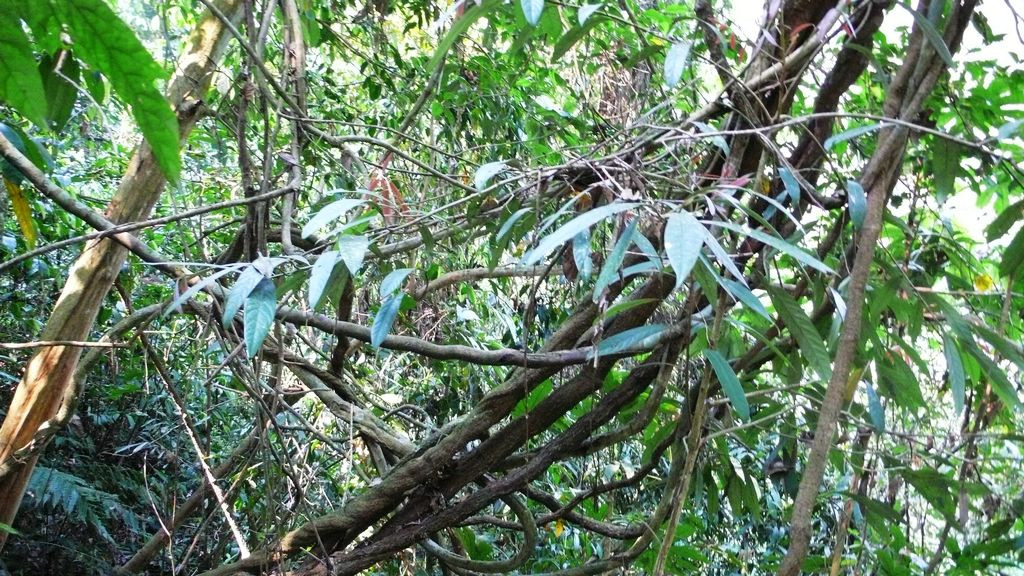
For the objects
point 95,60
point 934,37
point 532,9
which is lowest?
point 95,60

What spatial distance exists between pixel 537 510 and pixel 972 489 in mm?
1011

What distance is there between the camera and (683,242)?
53 centimetres

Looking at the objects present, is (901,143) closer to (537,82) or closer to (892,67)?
(892,67)

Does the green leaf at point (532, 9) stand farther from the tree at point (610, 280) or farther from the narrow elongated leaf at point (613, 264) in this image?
the narrow elongated leaf at point (613, 264)

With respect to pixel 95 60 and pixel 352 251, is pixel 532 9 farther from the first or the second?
pixel 95 60

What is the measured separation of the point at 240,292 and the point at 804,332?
1.76 feet

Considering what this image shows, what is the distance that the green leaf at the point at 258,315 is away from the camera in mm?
724

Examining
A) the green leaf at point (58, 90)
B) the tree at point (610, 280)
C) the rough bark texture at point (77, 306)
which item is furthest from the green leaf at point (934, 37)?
the rough bark texture at point (77, 306)

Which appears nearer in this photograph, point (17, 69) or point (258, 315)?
point (17, 69)

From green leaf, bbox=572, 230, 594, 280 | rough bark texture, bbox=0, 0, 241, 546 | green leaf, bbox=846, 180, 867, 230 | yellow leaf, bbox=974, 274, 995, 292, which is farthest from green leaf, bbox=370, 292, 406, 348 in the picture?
yellow leaf, bbox=974, 274, 995, 292

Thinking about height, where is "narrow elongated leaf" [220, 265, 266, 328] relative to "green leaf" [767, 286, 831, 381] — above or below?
below

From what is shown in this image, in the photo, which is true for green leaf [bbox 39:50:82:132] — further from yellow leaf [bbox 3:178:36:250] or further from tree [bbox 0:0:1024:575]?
yellow leaf [bbox 3:178:36:250]

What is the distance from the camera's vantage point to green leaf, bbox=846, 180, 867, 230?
0.81 m

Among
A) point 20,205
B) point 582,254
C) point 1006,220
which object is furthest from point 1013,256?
point 20,205
